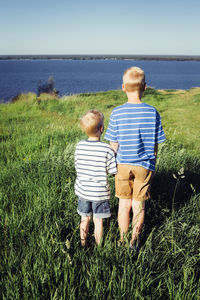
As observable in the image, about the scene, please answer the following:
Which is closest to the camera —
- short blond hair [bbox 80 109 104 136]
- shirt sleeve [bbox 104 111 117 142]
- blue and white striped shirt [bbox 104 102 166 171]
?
short blond hair [bbox 80 109 104 136]

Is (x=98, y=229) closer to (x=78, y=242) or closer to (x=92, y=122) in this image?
(x=78, y=242)

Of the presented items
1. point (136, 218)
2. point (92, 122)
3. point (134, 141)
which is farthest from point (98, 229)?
point (92, 122)

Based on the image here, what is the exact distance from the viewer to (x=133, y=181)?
241cm

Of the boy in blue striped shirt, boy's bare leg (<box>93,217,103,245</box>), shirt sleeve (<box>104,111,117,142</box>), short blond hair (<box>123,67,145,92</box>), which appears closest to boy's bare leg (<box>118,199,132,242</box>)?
the boy in blue striped shirt

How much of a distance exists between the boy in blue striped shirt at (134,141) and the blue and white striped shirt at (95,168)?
200 millimetres

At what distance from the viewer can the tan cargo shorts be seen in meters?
2.31

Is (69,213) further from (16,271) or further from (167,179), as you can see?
(167,179)

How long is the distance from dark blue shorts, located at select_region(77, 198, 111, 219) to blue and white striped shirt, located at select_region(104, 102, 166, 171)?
43 centimetres

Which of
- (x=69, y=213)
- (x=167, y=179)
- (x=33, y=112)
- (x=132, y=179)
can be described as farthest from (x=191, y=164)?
(x=33, y=112)

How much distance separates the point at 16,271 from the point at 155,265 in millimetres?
1056

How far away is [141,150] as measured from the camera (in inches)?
90.8

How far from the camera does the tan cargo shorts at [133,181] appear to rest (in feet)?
7.57

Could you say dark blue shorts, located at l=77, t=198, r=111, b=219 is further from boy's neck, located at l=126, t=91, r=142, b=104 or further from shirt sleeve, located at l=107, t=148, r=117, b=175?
boy's neck, located at l=126, t=91, r=142, b=104

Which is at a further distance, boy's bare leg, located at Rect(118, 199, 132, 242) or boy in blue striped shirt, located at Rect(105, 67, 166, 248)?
boy's bare leg, located at Rect(118, 199, 132, 242)
